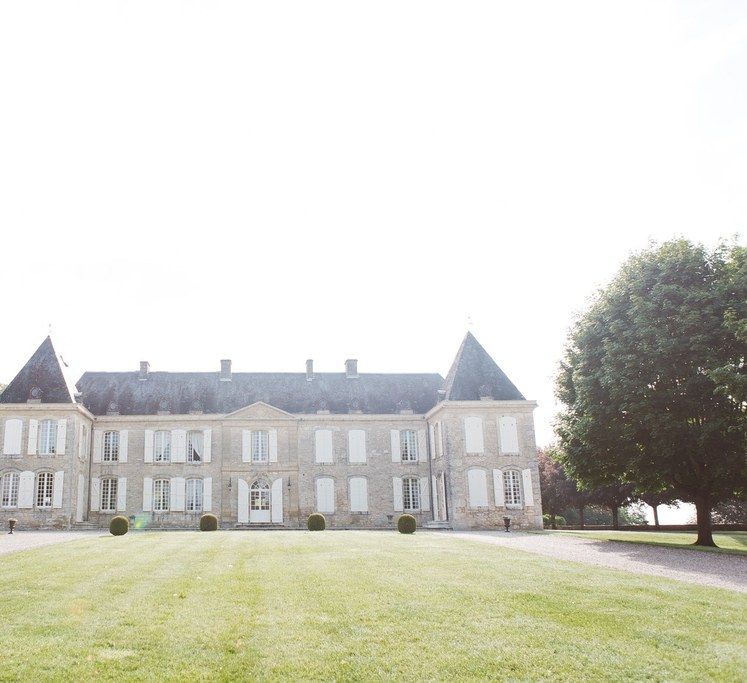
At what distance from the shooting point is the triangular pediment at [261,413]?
36562 mm

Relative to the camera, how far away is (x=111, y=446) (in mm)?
36469

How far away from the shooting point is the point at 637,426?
67.7 feet

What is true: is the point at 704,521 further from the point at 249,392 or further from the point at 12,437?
the point at 12,437

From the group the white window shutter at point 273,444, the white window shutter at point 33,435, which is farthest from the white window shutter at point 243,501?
the white window shutter at point 33,435

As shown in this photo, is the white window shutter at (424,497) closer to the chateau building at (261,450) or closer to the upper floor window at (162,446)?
the chateau building at (261,450)

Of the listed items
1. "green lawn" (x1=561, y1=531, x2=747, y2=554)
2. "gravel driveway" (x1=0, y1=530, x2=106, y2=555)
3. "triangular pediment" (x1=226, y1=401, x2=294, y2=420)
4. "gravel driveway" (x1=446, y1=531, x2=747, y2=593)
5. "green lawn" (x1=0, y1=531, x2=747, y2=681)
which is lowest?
"green lawn" (x1=561, y1=531, x2=747, y2=554)

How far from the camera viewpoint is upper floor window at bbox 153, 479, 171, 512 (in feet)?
117

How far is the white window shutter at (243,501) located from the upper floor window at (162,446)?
4.13 meters

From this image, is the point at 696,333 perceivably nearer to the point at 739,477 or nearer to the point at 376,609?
the point at 739,477

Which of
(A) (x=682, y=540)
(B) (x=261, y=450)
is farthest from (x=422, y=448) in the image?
(A) (x=682, y=540)

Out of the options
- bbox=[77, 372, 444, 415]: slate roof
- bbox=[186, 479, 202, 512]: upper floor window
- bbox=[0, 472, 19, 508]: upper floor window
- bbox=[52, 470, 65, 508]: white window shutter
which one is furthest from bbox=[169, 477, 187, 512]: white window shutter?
bbox=[0, 472, 19, 508]: upper floor window

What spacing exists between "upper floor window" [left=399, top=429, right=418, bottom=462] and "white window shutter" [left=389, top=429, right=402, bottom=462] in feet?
0.58

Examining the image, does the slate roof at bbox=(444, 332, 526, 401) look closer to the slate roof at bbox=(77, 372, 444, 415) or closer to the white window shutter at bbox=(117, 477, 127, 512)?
the slate roof at bbox=(77, 372, 444, 415)

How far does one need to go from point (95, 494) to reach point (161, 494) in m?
3.42
